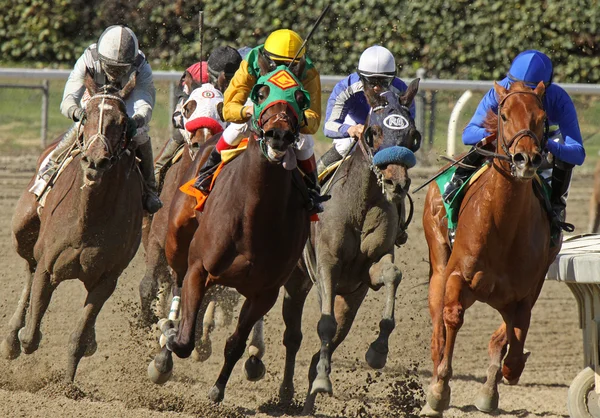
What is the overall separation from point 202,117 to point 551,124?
254 centimetres

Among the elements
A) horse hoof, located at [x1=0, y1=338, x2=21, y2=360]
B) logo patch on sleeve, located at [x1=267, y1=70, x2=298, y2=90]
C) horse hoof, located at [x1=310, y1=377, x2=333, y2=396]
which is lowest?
horse hoof, located at [x1=310, y1=377, x2=333, y2=396]

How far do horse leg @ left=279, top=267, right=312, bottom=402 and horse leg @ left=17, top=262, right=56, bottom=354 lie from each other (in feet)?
5.28

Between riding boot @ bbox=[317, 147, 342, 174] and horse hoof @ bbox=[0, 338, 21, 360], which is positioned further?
riding boot @ bbox=[317, 147, 342, 174]

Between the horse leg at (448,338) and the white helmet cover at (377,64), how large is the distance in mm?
1632

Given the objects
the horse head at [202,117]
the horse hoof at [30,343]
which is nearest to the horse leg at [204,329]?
the horse head at [202,117]

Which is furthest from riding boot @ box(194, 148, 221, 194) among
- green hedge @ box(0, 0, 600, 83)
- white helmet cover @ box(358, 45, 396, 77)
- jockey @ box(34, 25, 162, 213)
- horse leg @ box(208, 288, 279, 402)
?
green hedge @ box(0, 0, 600, 83)

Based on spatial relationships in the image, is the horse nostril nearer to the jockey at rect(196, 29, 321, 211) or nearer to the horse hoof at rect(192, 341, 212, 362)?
the jockey at rect(196, 29, 321, 211)

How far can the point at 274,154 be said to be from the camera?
227 inches

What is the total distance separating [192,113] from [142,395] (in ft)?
6.91

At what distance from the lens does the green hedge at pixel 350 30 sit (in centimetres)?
1537

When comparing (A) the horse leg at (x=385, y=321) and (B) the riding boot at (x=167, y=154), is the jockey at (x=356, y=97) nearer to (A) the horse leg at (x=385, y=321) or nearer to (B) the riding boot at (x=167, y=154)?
(A) the horse leg at (x=385, y=321)

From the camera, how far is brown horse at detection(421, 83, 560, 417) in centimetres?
620

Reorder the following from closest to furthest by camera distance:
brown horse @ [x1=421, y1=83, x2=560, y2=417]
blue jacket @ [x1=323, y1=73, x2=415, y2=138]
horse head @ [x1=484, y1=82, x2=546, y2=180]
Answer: horse head @ [x1=484, y1=82, x2=546, y2=180] → brown horse @ [x1=421, y1=83, x2=560, y2=417] → blue jacket @ [x1=323, y1=73, x2=415, y2=138]

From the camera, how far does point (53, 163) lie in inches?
293
